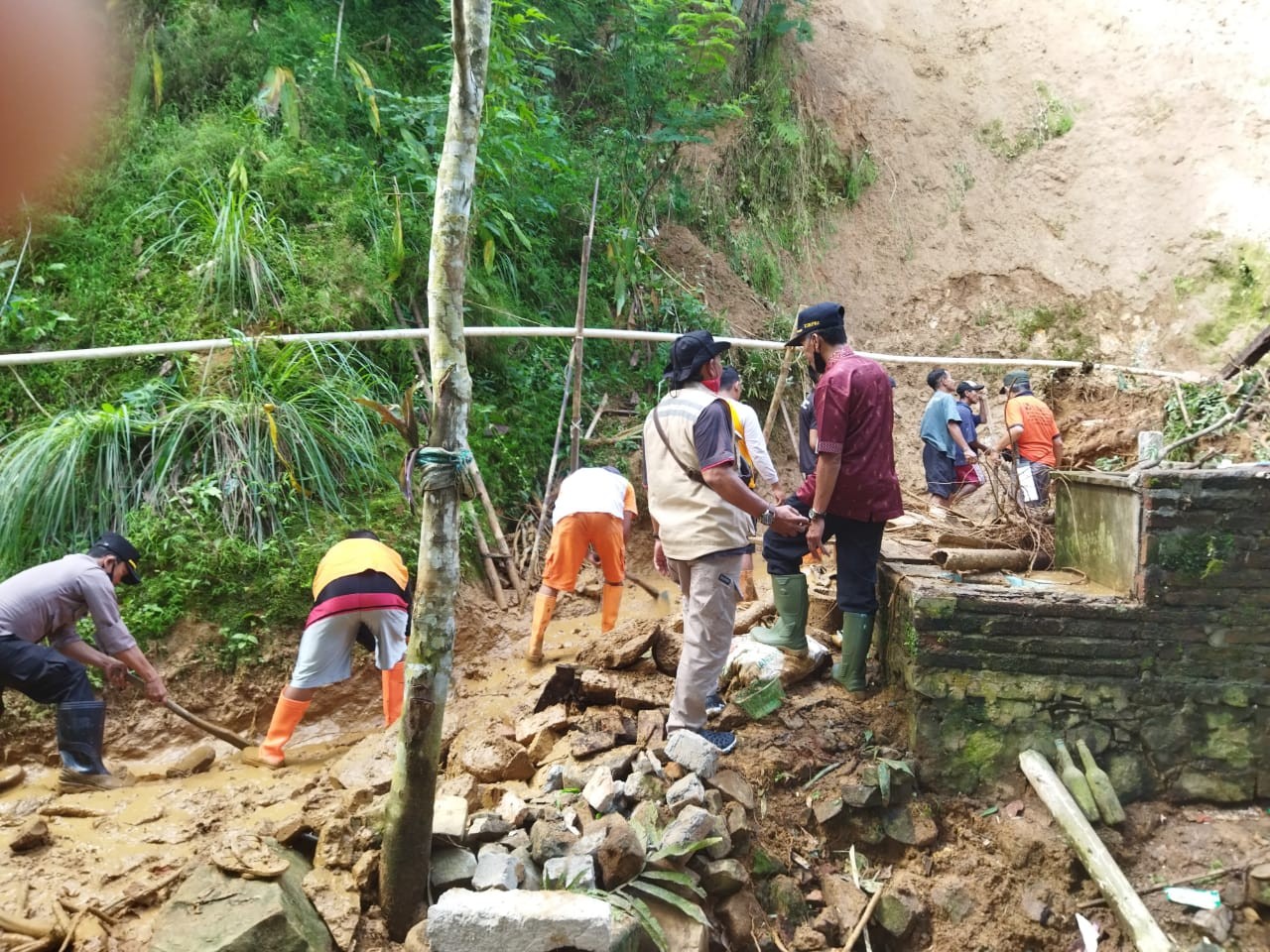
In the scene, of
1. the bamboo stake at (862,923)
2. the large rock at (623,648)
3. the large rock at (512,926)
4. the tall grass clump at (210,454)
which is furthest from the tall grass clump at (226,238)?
the bamboo stake at (862,923)

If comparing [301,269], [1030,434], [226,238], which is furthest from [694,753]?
[226,238]

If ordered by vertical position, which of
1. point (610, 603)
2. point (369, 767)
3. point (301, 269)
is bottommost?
point (369, 767)

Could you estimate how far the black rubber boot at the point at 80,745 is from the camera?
4359 millimetres

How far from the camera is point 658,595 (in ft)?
22.4

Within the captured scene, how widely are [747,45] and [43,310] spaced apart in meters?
9.72

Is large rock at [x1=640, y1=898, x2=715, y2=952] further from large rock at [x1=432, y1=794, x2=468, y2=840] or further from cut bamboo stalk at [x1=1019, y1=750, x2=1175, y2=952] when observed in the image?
cut bamboo stalk at [x1=1019, y1=750, x2=1175, y2=952]

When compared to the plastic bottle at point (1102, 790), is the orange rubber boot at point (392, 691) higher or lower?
higher

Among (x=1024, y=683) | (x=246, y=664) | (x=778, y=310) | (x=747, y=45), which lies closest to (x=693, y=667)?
(x=1024, y=683)

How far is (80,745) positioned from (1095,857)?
4945 millimetres

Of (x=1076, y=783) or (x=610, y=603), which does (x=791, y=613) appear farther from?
(x=610, y=603)

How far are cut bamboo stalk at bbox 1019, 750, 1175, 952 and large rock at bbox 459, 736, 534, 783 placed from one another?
2298 mm

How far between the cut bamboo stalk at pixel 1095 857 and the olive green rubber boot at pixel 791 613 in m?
1.15

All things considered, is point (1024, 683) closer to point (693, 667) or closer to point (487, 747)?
point (693, 667)

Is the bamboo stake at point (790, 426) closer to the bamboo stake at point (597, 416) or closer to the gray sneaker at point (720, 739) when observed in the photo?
the bamboo stake at point (597, 416)
